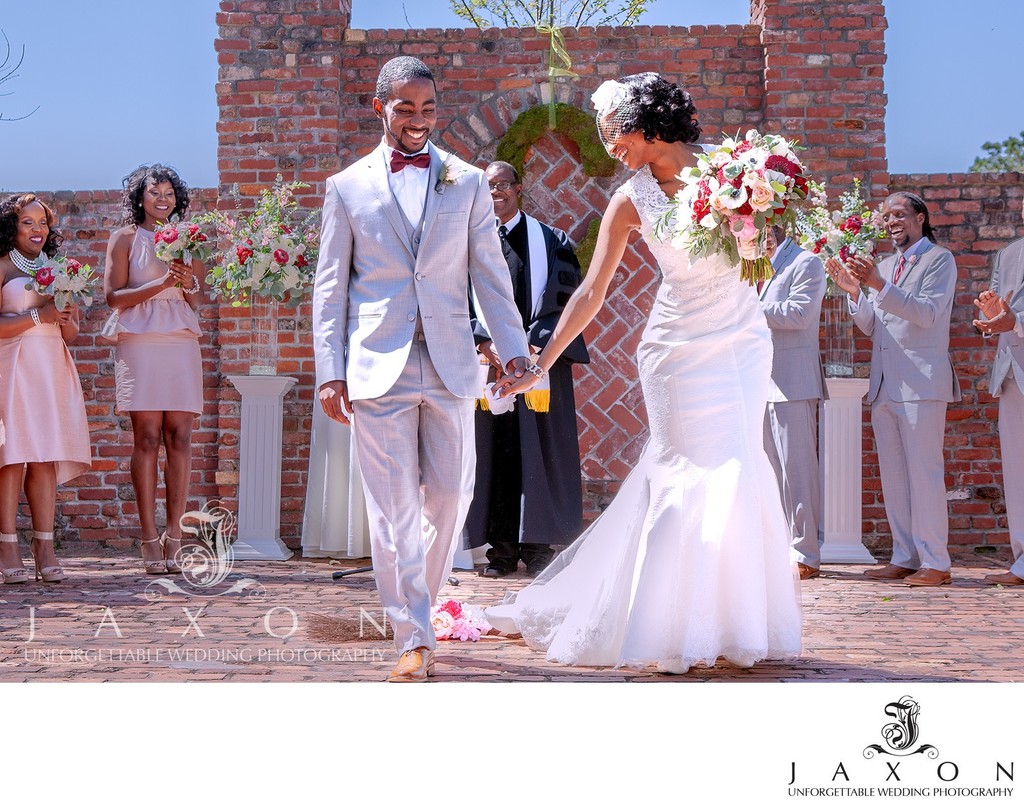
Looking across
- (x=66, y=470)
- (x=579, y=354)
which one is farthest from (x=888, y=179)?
(x=66, y=470)

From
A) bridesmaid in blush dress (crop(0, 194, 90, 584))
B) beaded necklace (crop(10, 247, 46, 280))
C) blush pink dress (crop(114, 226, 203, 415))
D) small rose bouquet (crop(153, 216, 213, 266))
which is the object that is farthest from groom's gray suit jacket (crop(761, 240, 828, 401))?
beaded necklace (crop(10, 247, 46, 280))

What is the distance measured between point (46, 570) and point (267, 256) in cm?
219

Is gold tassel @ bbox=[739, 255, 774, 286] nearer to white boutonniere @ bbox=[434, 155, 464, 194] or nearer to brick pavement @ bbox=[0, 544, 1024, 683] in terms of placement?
white boutonniere @ bbox=[434, 155, 464, 194]

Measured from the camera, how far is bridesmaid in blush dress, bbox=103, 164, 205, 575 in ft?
21.5

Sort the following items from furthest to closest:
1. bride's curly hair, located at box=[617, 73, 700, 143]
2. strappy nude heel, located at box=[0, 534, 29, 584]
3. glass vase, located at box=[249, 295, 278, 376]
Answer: glass vase, located at box=[249, 295, 278, 376] < strappy nude heel, located at box=[0, 534, 29, 584] < bride's curly hair, located at box=[617, 73, 700, 143]

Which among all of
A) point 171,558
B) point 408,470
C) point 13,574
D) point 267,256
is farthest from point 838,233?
point 13,574

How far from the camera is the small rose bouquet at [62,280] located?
248 inches

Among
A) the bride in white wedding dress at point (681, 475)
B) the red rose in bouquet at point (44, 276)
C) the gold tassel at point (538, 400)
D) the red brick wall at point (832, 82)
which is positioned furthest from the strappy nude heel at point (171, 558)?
the red brick wall at point (832, 82)

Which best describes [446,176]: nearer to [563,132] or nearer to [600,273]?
[600,273]

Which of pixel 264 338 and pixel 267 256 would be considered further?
pixel 264 338

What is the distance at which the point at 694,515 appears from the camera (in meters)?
4.11

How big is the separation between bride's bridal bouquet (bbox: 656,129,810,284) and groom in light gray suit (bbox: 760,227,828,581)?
2.90m

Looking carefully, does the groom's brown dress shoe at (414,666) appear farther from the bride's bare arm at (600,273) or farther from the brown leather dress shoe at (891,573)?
the brown leather dress shoe at (891,573)

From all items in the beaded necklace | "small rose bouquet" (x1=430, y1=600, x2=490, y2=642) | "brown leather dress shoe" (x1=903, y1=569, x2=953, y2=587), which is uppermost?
the beaded necklace
